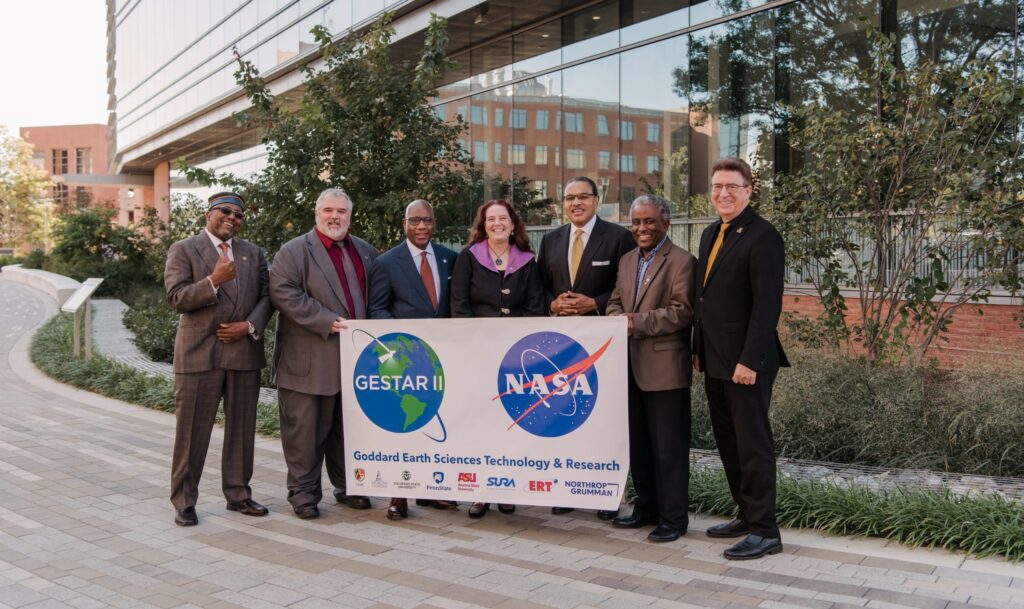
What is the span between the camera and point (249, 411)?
632 centimetres

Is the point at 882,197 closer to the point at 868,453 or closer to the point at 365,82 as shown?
the point at 868,453

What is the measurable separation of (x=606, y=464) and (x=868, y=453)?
260cm

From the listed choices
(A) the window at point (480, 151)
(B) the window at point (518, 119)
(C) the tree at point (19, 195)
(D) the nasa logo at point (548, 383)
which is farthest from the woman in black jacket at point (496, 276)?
(C) the tree at point (19, 195)

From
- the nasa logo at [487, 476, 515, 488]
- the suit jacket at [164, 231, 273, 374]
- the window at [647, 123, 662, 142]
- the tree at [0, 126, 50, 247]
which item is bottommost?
the nasa logo at [487, 476, 515, 488]

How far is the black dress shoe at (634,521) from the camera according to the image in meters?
5.77

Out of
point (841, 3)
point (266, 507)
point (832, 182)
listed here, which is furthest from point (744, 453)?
point (841, 3)

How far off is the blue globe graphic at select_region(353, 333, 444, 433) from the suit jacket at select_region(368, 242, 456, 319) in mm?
334

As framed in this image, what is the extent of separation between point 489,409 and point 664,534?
1321 mm

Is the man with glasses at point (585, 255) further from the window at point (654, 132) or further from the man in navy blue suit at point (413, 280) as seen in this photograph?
the window at point (654, 132)

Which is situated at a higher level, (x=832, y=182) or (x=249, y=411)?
(x=832, y=182)

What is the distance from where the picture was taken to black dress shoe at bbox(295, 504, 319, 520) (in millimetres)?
6078

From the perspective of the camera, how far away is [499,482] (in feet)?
18.9

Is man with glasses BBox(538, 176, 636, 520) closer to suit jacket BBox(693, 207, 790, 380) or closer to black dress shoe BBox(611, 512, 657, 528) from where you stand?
black dress shoe BBox(611, 512, 657, 528)

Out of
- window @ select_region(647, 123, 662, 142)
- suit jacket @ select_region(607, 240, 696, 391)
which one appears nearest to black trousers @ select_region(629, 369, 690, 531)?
suit jacket @ select_region(607, 240, 696, 391)
